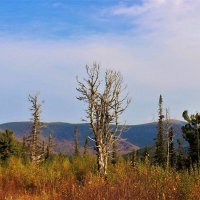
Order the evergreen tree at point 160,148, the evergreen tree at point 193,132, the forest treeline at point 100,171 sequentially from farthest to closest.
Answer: the evergreen tree at point 160,148
the evergreen tree at point 193,132
the forest treeline at point 100,171

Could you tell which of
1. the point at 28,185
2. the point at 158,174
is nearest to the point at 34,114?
the point at 28,185

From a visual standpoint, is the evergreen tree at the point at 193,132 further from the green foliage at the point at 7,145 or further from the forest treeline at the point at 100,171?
Result: the green foliage at the point at 7,145

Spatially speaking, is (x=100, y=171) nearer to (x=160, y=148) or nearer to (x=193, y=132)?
(x=193, y=132)

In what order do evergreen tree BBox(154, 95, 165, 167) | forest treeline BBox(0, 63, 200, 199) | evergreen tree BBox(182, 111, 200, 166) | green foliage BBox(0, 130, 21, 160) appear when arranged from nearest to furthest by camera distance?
forest treeline BBox(0, 63, 200, 199)
evergreen tree BBox(182, 111, 200, 166)
green foliage BBox(0, 130, 21, 160)
evergreen tree BBox(154, 95, 165, 167)

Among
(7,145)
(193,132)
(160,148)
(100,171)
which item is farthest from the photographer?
(160,148)

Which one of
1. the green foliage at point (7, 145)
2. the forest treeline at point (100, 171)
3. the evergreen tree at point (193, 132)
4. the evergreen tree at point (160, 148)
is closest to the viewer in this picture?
the forest treeline at point (100, 171)

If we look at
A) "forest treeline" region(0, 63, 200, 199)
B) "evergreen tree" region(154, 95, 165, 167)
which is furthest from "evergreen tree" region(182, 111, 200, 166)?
"evergreen tree" region(154, 95, 165, 167)

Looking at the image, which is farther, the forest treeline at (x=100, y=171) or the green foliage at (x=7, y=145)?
the green foliage at (x=7, y=145)

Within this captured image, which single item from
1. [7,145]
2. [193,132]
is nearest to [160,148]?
[7,145]

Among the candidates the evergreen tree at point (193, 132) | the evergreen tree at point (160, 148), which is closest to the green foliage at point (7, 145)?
the evergreen tree at point (160, 148)

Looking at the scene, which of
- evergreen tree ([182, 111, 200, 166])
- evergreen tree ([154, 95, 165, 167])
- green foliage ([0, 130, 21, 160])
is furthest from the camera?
evergreen tree ([154, 95, 165, 167])

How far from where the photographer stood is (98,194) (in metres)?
9.27

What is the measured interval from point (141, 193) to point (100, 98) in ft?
60.1

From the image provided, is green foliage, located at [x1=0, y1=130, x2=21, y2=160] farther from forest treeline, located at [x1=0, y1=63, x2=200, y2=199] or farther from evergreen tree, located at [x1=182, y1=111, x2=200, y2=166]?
evergreen tree, located at [x1=182, y1=111, x2=200, y2=166]
